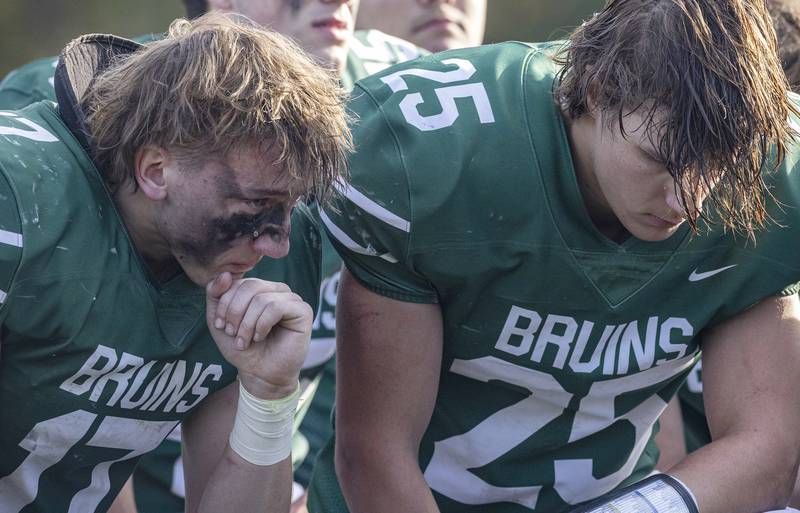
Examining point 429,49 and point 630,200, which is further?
point 429,49

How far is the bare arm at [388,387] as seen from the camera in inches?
76.2

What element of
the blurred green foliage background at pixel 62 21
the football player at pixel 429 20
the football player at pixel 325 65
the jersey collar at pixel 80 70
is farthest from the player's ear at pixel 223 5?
the blurred green foliage background at pixel 62 21

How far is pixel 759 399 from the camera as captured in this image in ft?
6.77

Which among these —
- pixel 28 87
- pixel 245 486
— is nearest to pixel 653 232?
pixel 245 486

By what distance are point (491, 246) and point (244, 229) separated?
39 cm

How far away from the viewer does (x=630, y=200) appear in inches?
70.9

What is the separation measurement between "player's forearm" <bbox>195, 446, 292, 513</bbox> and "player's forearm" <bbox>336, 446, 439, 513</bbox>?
136 millimetres

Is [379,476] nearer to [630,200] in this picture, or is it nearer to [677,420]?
[630,200]

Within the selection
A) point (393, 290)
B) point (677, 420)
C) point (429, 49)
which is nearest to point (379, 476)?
point (393, 290)

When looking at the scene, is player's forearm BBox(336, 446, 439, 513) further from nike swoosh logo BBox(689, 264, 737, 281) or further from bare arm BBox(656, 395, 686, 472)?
bare arm BBox(656, 395, 686, 472)

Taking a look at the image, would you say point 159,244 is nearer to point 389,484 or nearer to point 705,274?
point 389,484

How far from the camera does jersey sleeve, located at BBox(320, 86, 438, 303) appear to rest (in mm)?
1849

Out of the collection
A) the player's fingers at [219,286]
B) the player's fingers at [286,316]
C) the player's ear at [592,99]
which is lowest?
the player's fingers at [286,316]

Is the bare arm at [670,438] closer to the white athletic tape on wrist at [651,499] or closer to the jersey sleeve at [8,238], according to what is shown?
the white athletic tape on wrist at [651,499]
